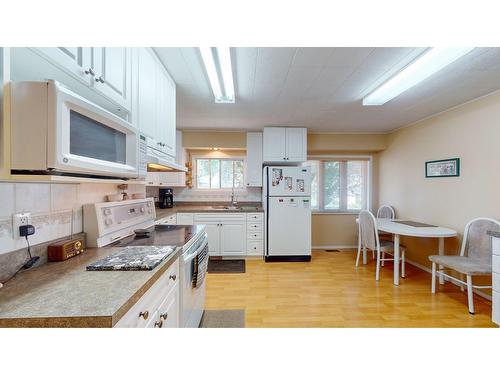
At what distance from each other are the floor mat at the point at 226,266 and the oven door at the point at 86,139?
2.50 m

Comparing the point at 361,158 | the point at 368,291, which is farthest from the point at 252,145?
the point at 368,291

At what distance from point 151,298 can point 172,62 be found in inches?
69.3

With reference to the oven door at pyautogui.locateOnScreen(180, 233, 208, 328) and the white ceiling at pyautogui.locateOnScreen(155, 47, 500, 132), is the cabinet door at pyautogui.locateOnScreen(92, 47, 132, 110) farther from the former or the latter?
the oven door at pyautogui.locateOnScreen(180, 233, 208, 328)

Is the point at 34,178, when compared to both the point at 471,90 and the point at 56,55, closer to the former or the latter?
the point at 56,55

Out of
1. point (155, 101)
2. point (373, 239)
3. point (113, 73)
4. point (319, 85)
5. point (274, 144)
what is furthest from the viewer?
point (274, 144)

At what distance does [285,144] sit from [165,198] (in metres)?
2.39

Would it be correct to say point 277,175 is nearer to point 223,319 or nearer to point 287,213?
point 287,213

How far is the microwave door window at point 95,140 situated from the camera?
2.64 ft

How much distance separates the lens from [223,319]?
2092 millimetres

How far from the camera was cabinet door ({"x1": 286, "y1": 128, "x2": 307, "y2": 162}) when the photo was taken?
13.0 ft

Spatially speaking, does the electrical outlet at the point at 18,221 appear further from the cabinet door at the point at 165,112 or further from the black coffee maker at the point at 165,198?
the black coffee maker at the point at 165,198

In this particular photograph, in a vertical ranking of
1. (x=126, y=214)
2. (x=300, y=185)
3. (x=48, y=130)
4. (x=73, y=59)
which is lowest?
(x=126, y=214)

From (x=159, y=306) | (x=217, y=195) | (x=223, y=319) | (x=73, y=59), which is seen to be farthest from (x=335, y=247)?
(x=73, y=59)

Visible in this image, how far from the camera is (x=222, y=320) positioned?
2.08 metres
